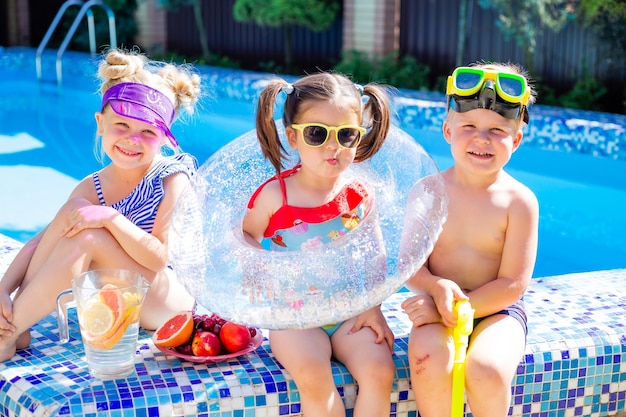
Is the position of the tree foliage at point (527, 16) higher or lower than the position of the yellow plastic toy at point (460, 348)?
higher

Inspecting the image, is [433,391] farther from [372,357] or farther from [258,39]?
[258,39]

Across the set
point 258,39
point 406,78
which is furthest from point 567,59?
point 258,39

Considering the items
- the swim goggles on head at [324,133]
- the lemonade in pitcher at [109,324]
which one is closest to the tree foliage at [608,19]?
the swim goggles on head at [324,133]

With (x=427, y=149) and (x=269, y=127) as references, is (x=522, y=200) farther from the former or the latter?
(x=427, y=149)

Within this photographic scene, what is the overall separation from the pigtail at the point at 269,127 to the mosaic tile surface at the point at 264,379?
0.69 meters

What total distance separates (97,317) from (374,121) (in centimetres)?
116

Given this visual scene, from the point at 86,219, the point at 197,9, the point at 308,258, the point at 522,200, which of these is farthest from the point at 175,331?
the point at 197,9

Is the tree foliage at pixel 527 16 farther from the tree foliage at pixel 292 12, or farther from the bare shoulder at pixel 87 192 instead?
the bare shoulder at pixel 87 192

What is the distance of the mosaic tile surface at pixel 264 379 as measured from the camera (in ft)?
9.00

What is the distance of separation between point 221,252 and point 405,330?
0.87m

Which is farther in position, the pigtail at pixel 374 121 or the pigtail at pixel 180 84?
the pigtail at pixel 180 84

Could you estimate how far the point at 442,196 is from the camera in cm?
297

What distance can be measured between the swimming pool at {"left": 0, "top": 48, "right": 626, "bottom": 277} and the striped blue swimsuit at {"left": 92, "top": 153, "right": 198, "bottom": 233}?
333cm

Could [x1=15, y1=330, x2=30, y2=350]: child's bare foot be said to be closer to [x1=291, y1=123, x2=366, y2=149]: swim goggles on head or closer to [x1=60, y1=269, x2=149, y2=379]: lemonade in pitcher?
[x1=60, y1=269, x2=149, y2=379]: lemonade in pitcher
